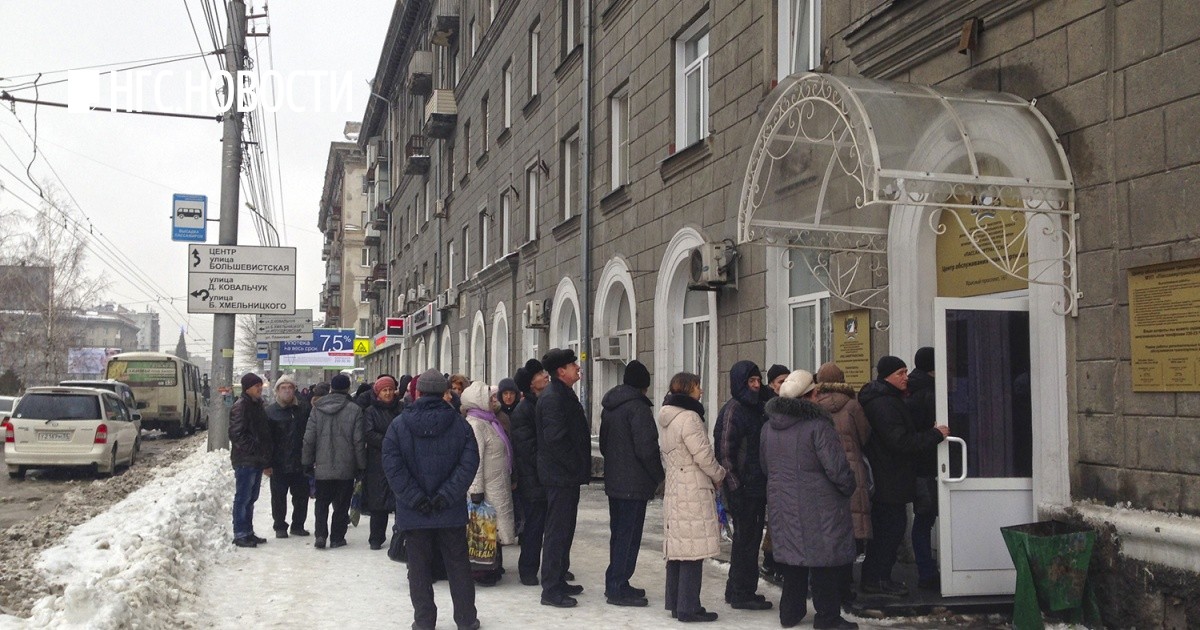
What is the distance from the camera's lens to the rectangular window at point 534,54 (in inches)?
886

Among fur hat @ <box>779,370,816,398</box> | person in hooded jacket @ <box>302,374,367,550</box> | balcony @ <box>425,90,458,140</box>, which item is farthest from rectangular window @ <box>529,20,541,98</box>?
fur hat @ <box>779,370,816,398</box>

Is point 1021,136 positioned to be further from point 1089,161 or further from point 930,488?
point 930,488

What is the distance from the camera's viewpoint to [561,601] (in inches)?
308

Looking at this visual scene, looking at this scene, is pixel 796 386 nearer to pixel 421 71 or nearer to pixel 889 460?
pixel 889 460

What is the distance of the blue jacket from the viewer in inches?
269

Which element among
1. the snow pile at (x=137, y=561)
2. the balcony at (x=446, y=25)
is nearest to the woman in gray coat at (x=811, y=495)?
the snow pile at (x=137, y=561)

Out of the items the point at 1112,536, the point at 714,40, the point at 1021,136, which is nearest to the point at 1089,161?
the point at 1021,136

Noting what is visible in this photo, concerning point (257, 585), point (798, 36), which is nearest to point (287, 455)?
point (257, 585)

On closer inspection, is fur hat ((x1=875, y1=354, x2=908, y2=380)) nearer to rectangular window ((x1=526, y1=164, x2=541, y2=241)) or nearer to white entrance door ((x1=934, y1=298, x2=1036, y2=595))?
white entrance door ((x1=934, y1=298, x2=1036, y2=595))

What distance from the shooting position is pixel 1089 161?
7.02 metres

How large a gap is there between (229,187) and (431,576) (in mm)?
13446

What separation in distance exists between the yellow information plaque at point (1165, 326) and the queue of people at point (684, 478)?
1.42 meters

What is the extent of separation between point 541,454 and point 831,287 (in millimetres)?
3865

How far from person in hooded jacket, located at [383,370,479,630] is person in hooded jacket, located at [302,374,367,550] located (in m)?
3.62
